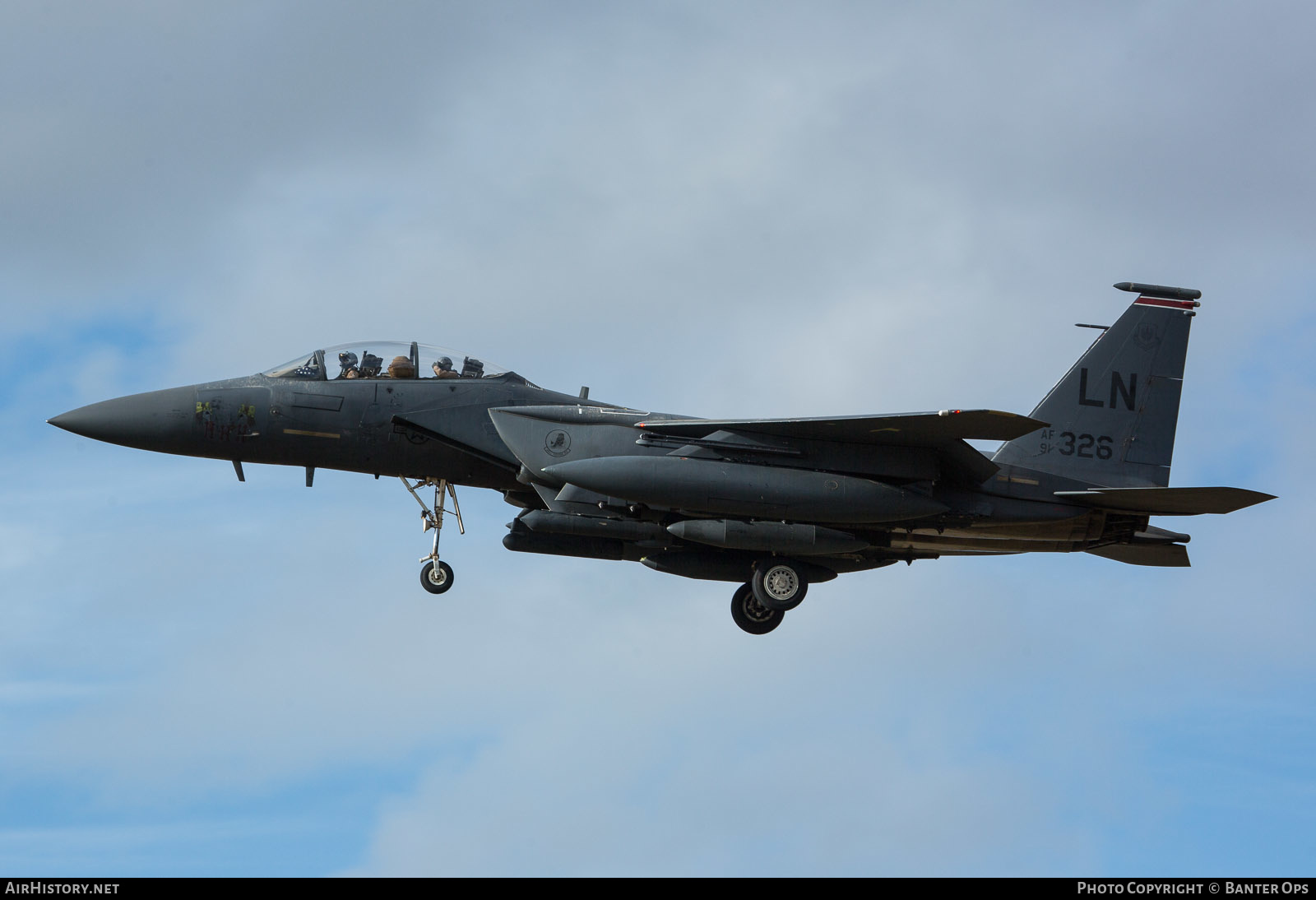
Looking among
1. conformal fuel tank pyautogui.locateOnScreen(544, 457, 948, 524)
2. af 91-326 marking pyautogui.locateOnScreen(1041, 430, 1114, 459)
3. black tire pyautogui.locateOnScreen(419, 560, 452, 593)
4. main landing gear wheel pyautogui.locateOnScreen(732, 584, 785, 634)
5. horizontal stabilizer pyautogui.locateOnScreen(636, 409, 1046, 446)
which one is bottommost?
black tire pyautogui.locateOnScreen(419, 560, 452, 593)

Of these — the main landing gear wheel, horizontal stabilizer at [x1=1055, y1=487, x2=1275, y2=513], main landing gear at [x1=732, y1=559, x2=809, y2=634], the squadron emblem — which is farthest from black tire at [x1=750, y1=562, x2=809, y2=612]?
horizontal stabilizer at [x1=1055, y1=487, x2=1275, y2=513]

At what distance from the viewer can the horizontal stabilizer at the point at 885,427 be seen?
18.1m

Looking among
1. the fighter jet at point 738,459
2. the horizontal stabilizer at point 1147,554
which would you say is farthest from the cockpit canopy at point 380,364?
the horizontal stabilizer at point 1147,554

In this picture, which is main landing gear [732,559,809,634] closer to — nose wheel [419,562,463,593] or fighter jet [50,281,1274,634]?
fighter jet [50,281,1274,634]

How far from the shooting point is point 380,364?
66.5 ft

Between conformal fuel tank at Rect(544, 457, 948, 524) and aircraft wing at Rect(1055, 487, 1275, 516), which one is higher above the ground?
aircraft wing at Rect(1055, 487, 1275, 516)

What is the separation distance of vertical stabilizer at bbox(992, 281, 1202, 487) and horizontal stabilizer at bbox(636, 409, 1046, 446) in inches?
94.5

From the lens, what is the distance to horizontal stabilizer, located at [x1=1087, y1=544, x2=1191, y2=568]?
21484 millimetres

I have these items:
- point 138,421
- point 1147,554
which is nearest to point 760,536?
point 1147,554

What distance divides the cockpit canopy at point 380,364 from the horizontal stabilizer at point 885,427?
2882mm

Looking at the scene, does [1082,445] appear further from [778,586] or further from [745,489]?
[745,489]

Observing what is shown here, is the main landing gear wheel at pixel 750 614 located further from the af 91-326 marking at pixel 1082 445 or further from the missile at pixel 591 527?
the af 91-326 marking at pixel 1082 445
